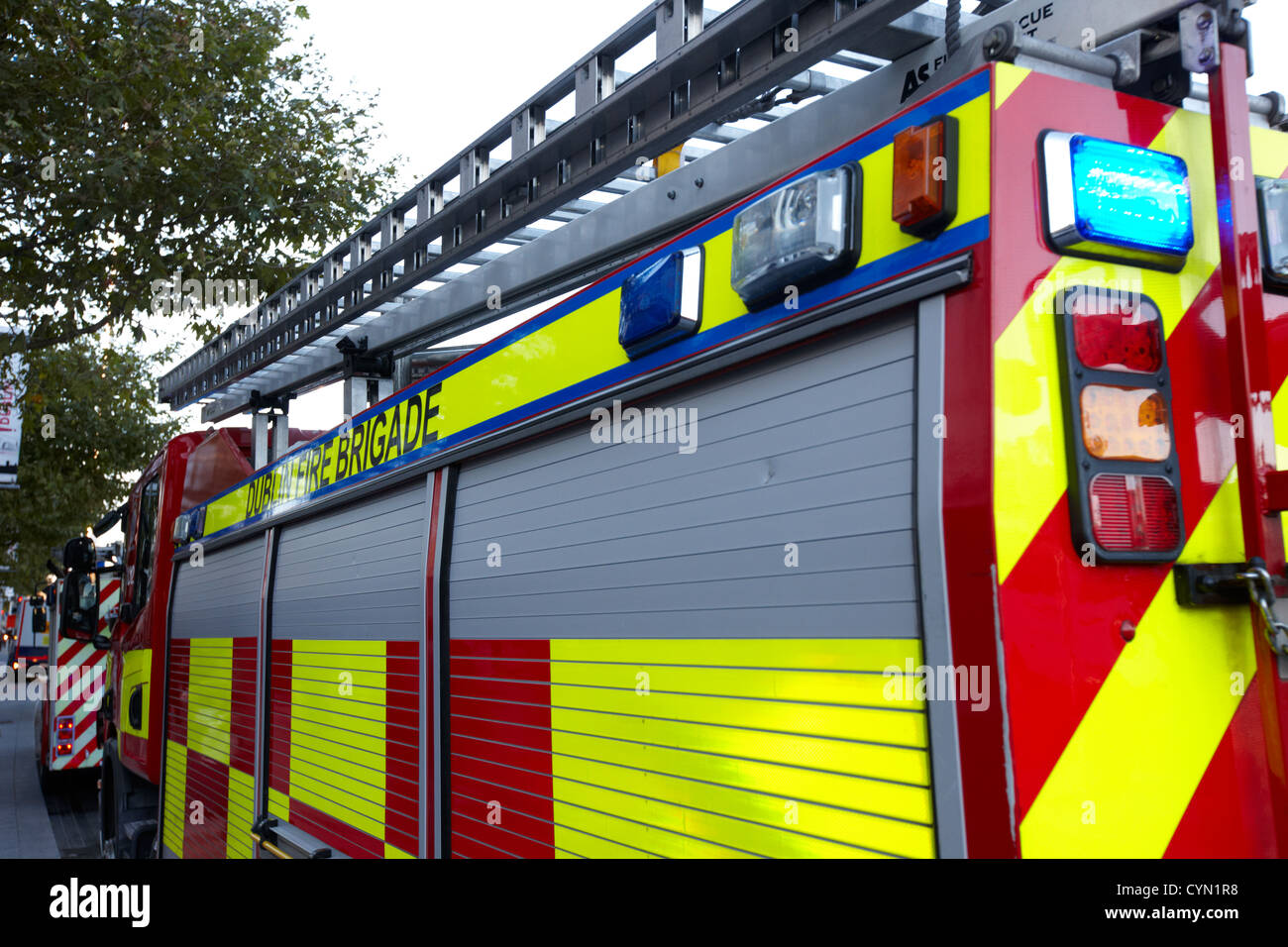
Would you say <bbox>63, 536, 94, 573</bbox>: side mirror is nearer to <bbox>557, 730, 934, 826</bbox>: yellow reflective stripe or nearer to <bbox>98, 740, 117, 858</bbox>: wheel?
<bbox>98, 740, 117, 858</bbox>: wheel

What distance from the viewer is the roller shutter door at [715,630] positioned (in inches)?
64.0

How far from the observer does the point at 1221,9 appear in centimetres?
170

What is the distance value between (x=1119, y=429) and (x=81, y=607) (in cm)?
698

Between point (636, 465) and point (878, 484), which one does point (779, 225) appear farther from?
point (636, 465)

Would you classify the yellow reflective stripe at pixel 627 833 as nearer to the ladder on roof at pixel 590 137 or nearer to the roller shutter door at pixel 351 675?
the roller shutter door at pixel 351 675

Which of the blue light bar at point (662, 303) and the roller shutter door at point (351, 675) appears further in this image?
the roller shutter door at point (351, 675)

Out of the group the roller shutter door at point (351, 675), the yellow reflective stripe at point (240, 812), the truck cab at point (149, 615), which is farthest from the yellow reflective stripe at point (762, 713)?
the truck cab at point (149, 615)

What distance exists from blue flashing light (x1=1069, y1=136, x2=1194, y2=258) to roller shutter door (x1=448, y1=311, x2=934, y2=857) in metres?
0.31

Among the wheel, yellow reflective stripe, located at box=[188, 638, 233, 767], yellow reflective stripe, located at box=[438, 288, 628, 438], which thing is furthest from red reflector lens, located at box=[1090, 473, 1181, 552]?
the wheel

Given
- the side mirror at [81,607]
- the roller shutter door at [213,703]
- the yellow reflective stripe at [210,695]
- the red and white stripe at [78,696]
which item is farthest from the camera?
the red and white stripe at [78,696]

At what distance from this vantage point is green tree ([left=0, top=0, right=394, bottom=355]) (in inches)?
294

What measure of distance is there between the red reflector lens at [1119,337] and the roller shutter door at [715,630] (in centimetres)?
23

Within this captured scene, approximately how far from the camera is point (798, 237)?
1770mm
